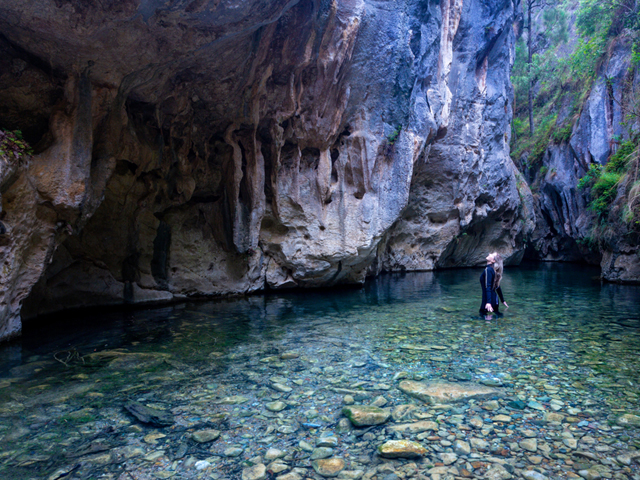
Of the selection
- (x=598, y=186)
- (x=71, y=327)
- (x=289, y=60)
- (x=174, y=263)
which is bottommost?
(x=71, y=327)

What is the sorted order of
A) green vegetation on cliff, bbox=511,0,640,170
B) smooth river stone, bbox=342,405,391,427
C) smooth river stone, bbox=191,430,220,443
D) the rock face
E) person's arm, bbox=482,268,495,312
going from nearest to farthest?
smooth river stone, bbox=191,430,220,443 → smooth river stone, bbox=342,405,391,427 → person's arm, bbox=482,268,495,312 → the rock face → green vegetation on cliff, bbox=511,0,640,170

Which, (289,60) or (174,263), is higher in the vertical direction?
(289,60)

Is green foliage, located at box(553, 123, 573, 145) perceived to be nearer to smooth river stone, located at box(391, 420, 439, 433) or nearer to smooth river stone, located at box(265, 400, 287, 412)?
smooth river stone, located at box(391, 420, 439, 433)

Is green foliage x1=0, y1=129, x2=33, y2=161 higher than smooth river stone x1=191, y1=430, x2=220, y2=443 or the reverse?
higher

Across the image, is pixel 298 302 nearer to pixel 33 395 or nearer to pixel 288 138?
pixel 288 138

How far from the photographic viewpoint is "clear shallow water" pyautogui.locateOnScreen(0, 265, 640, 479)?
10.7ft

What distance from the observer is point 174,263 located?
1257 centimetres

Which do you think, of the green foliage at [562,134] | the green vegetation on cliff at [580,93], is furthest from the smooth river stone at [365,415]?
the green foliage at [562,134]

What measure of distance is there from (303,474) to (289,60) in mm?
10091

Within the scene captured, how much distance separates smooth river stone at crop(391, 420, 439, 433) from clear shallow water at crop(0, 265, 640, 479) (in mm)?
83

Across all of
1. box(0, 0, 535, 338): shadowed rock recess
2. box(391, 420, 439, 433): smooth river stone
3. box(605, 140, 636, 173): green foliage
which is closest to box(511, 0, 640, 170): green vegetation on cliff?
box(605, 140, 636, 173): green foliage

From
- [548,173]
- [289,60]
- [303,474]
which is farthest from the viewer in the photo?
[548,173]

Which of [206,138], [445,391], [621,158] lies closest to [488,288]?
[445,391]

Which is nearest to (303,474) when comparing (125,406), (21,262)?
(125,406)
